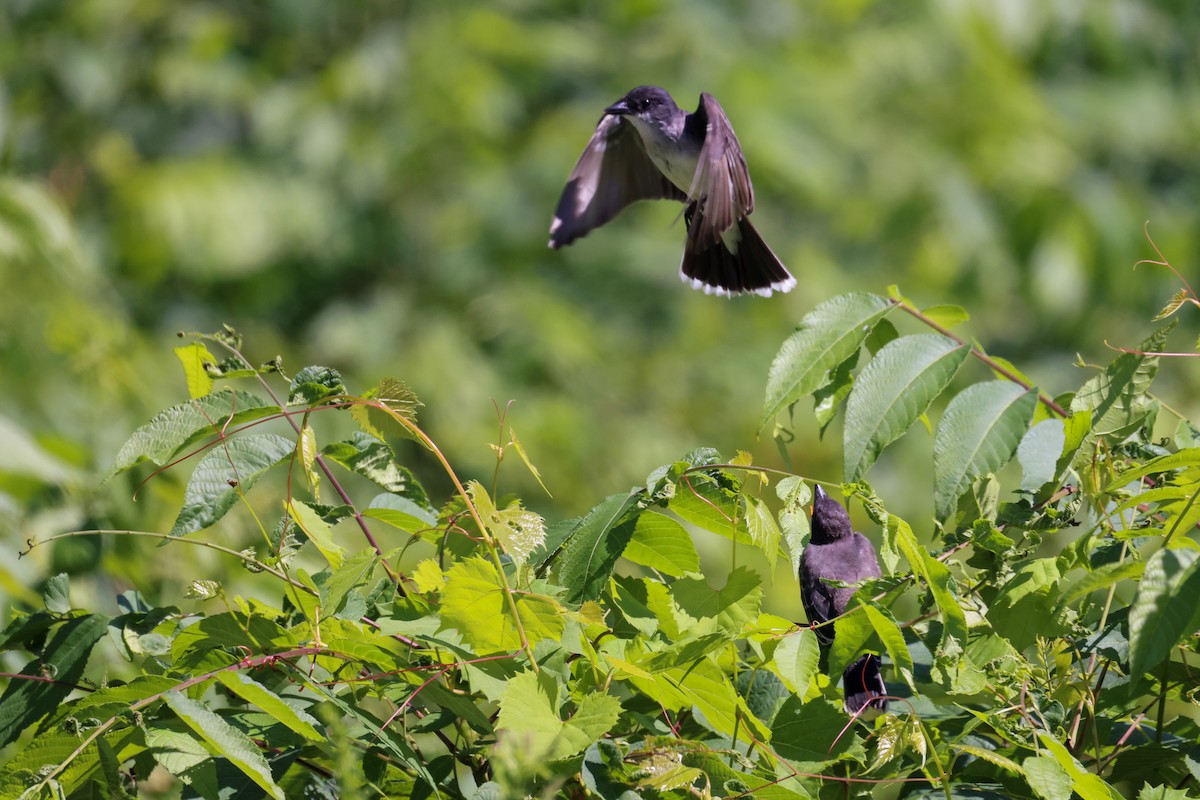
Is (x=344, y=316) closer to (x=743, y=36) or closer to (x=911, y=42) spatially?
(x=743, y=36)

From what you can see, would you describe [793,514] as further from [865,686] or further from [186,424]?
[186,424]

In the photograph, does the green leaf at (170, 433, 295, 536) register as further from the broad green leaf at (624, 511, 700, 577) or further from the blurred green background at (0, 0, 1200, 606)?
the blurred green background at (0, 0, 1200, 606)

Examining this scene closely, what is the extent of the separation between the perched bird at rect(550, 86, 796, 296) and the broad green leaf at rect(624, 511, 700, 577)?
0.40 meters

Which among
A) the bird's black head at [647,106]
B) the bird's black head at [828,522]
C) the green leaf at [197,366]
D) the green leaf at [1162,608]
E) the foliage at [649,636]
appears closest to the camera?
the green leaf at [1162,608]

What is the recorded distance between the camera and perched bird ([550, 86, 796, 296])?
1.40m

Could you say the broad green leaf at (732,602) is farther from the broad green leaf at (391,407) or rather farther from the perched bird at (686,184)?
the perched bird at (686,184)

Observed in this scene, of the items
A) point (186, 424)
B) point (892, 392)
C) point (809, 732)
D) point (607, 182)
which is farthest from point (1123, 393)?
point (607, 182)

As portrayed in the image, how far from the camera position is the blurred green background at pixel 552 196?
5688 millimetres

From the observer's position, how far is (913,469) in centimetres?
579

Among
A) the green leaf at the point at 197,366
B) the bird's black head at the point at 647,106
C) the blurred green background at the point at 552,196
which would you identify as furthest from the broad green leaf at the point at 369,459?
the blurred green background at the point at 552,196

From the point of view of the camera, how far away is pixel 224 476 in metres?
1.12

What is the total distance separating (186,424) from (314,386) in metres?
0.14

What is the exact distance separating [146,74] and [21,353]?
376cm

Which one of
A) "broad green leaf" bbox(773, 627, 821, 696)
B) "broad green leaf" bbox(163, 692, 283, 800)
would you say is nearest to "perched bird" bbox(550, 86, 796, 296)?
"broad green leaf" bbox(773, 627, 821, 696)
